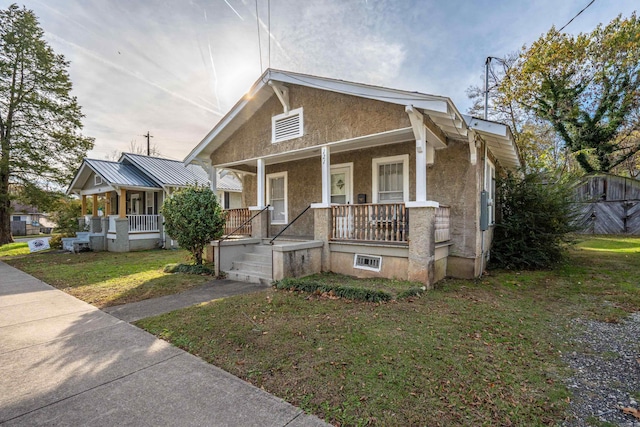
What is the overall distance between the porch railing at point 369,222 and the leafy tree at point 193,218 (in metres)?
3.69

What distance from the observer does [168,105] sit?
14109 millimetres

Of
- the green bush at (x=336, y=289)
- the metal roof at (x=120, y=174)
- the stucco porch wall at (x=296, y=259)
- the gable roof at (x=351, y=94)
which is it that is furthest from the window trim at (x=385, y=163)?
the metal roof at (x=120, y=174)

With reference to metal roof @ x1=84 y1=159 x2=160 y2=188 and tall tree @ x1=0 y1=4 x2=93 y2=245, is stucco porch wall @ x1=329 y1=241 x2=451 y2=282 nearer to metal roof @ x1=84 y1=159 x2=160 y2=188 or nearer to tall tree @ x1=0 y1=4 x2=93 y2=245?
metal roof @ x1=84 y1=159 x2=160 y2=188

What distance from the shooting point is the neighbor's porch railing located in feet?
22.4

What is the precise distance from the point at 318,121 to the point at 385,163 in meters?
2.26

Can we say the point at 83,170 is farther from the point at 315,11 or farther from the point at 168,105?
the point at 315,11

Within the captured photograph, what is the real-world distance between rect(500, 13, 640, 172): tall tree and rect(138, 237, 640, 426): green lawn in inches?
620

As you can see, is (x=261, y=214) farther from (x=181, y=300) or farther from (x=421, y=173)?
(x=421, y=173)

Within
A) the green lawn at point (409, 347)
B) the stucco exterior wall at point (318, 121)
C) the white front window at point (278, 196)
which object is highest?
the stucco exterior wall at point (318, 121)

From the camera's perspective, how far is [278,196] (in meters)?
11.1

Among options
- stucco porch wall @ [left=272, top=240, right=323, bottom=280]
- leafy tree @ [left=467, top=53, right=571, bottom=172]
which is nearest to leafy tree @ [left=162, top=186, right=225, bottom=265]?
stucco porch wall @ [left=272, top=240, right=323, bottom=280]

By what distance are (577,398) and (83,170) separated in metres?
21.5

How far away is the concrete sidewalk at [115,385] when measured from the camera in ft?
8.25

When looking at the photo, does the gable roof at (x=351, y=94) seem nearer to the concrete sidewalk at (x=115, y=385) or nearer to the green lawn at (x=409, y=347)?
the green lawn at (x=409, y=347)
